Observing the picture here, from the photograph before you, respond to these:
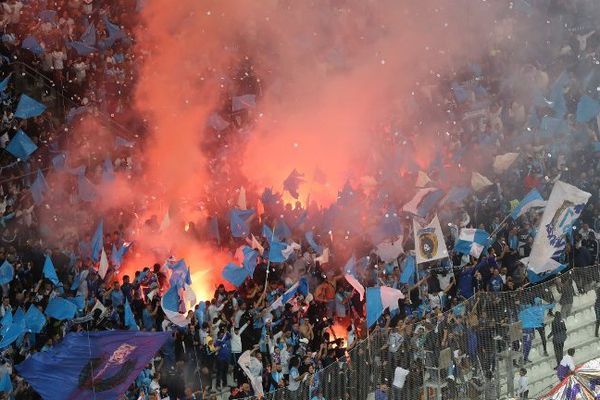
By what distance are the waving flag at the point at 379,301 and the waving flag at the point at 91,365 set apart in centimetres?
355

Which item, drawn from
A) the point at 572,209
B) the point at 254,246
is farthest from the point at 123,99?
the point at 572,209

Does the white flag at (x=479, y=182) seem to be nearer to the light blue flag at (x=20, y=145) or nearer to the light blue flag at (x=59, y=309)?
the light blue flag at (x=59, y=309)

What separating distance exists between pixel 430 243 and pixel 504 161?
3.91m

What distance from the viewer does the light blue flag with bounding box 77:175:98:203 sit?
1906cm

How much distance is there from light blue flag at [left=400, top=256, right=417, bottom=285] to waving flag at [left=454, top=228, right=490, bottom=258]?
0.90 m

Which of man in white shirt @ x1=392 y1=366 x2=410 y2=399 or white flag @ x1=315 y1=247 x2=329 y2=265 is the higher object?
white flag @ x1=315 y1=247 x2=329 y2=265

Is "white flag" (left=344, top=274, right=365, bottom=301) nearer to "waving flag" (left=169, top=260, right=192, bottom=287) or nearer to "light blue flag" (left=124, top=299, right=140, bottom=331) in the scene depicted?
"waving flag" (left=169, top=260, right=192, bottom=287)

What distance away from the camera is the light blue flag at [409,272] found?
16328 millimetres

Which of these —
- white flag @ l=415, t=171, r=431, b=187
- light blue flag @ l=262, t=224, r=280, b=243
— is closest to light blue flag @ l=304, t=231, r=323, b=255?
light blue flag @ l=262, t=224, r=280, b=243

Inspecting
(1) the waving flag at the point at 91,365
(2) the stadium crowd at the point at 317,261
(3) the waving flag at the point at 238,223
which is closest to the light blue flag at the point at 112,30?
(2) the stadium crowd at the point at 317,261

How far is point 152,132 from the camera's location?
2339 cm

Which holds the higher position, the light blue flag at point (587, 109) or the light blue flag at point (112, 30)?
the light blue flag at point (112, 30)

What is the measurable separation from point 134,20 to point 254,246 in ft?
28.2

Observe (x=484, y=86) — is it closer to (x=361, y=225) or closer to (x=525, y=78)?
(x=525, y=78)
